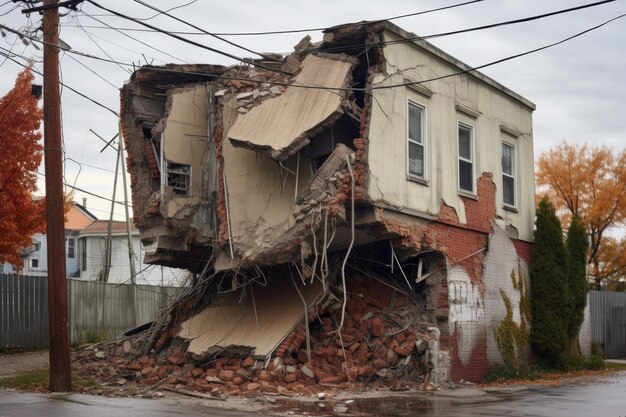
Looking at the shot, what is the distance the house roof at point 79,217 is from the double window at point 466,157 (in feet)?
140

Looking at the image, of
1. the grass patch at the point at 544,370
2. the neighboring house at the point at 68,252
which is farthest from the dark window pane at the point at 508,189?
the neighboring house at the point at 68,252

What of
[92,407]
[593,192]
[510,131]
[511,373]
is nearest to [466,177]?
[510,131]

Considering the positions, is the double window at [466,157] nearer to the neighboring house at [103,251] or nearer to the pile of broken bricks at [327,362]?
the pile of broken bricks at [327,362]

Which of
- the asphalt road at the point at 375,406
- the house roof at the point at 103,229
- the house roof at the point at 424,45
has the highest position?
the house roof at the point at 424,45

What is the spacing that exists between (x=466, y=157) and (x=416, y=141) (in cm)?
233

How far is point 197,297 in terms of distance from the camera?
1831cm

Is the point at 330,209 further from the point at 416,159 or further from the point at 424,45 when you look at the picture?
the point at 424,45

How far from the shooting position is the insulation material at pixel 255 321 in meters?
15.7

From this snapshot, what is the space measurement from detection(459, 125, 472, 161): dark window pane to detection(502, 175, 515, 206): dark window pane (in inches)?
74.0

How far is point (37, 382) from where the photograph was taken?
49.0ft

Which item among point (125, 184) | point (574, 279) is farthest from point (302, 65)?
point (125, 184)

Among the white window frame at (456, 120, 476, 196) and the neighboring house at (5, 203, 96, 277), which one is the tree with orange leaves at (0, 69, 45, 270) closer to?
the white window frame at (456, 120, 476, 196)

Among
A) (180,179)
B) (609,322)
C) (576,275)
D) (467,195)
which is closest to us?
(180,179)

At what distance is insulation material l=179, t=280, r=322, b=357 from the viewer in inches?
616
